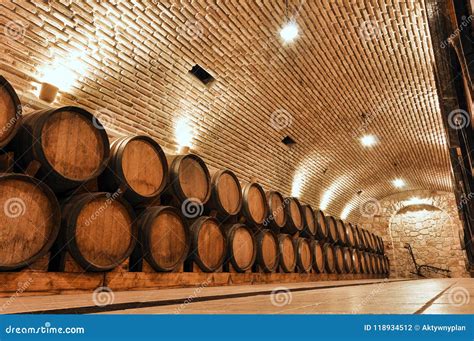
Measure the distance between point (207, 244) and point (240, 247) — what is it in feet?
2.21

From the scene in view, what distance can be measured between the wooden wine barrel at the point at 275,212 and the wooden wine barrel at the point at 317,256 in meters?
1.02

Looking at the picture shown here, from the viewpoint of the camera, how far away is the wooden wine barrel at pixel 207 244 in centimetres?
420

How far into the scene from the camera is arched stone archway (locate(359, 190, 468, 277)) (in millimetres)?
15242

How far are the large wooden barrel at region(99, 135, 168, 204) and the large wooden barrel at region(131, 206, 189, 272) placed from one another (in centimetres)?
19

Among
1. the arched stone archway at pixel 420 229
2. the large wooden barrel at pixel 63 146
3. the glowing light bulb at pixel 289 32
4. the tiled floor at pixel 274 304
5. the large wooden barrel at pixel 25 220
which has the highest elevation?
the glowing light bulb at pixel 289 32

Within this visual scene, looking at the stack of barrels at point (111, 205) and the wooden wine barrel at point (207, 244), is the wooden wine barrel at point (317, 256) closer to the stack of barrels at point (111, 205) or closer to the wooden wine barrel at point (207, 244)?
the stack of barrels at point (111, 205)

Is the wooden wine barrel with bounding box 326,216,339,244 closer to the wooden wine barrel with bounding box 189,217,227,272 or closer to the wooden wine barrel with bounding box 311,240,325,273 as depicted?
the wooden wine barrel with bounding box 311,240,325,273

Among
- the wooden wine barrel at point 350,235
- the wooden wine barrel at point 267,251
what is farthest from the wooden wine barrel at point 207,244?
the wooden wine barrel at point 350,235

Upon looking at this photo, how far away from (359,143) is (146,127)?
23.0 ft

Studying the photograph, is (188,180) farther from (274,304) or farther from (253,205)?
(274,304)

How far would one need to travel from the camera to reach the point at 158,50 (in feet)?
17.5

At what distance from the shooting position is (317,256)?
7082mm

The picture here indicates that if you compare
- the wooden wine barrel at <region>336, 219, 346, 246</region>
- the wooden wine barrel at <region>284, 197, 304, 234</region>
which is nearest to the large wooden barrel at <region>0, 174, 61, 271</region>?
the wooden wine barrel at <region>284, 197, 304, 234</region>
